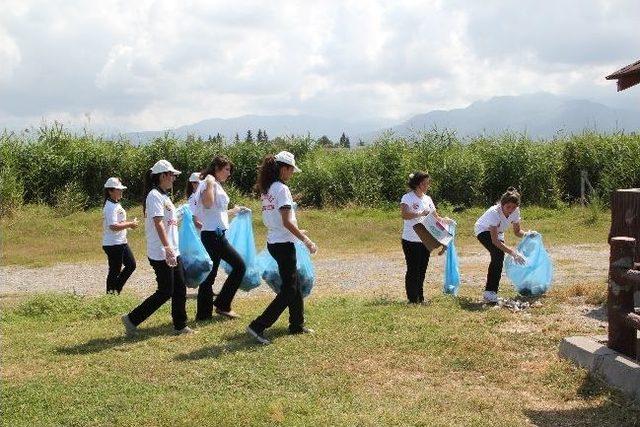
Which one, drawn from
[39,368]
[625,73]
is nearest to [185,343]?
[39,368]

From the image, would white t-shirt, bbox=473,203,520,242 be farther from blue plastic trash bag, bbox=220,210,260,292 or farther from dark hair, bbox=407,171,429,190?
blue plastic trash bag, bbox=220,210,260,292

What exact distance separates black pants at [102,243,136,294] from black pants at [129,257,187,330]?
2151 mm

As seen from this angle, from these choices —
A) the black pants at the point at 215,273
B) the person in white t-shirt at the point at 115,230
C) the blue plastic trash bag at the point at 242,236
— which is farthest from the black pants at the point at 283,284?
the person in white t-shirt at the point at 115,230

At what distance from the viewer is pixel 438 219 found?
8.31 metres

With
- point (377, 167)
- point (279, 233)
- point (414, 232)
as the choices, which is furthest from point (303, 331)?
point (377, 167)

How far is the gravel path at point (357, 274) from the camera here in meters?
11.0

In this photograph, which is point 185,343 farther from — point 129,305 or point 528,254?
point 528,254

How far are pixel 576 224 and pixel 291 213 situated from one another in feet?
44.9

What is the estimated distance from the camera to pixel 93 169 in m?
23.7

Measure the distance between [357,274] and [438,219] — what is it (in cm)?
423

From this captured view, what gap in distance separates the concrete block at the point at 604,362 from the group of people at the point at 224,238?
7.59ft

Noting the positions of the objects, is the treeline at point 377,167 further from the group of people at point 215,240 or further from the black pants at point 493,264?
the group of people at point 215,240

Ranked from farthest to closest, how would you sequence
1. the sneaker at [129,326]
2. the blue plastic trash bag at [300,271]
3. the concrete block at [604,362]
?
the blue plastic trash bag at [300,271]
the sneaker at [129,326]
the concrete block at [604,362]

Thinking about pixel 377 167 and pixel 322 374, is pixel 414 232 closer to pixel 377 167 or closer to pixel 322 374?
pixel 322 374
